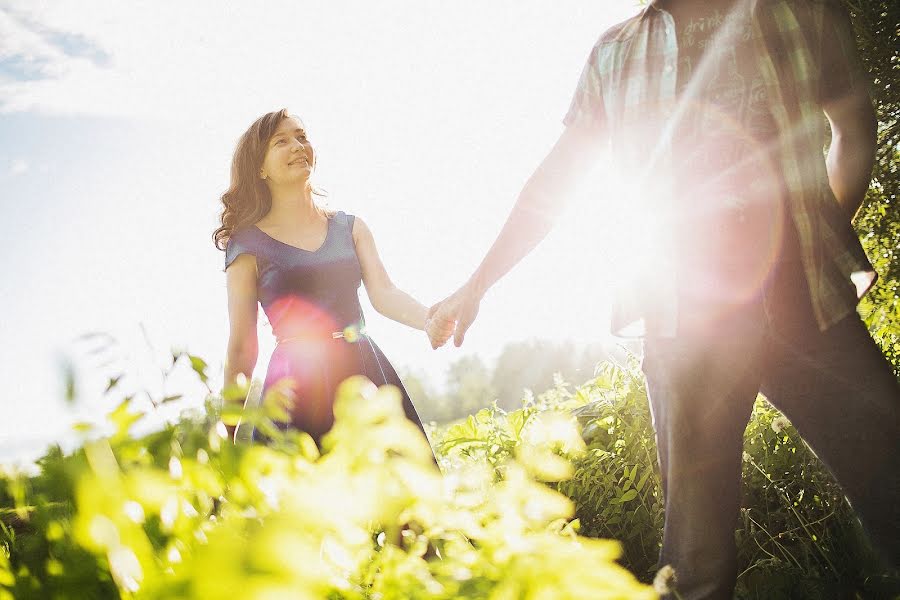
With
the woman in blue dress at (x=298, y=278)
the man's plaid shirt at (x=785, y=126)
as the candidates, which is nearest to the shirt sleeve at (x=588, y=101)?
the man's plaid shirt at (x=785, y=126)

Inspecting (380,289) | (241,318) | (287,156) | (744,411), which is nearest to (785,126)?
(744,411)

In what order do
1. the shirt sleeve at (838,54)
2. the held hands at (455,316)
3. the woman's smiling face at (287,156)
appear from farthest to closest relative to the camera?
1. the woman's smiling face at (287,156)
2. the held hands at (455,316)
3. the shirt sleeve at (838,54)

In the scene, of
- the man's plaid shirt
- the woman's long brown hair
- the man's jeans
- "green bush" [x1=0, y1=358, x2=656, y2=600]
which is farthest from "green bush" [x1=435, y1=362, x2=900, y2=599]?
"green bush" [x1=0, y1=358, x2=656, y2=600]

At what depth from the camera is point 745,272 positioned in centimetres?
153

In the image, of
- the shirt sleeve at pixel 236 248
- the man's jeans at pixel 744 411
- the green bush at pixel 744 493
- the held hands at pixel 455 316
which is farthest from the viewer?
the shirt sleeve at pixel 236 248

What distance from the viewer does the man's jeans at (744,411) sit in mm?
1471

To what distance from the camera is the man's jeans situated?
57.9 inches

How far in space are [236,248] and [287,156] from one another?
0.60 meters

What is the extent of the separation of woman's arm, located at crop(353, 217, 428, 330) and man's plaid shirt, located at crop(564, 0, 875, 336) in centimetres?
155

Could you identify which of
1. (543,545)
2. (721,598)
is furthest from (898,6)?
(543,545)

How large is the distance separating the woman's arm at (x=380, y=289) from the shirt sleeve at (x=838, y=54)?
194 cm

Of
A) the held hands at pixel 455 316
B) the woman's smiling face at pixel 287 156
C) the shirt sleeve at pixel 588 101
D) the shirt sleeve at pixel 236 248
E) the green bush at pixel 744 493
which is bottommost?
the green bush at pixel 744 493

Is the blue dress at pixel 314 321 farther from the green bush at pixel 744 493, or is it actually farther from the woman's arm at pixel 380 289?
the green bush at pixel 744 493

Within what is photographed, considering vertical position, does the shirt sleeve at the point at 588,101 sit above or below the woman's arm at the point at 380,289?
above
